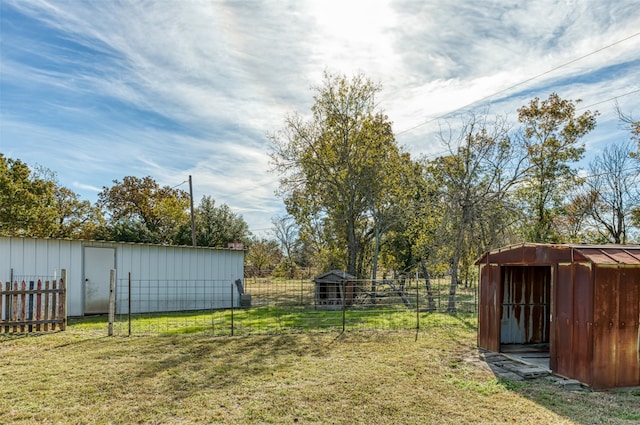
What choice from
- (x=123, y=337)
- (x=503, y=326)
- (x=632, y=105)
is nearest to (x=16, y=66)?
(x=123, y=337)

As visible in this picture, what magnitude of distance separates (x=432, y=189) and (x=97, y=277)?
13503 millimetres

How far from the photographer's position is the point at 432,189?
17.7 m

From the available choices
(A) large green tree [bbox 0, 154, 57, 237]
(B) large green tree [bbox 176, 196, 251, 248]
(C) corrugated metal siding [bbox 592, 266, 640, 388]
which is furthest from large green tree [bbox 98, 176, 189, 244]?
(C) corrugated metal siding [bbox 592, 266, 640, 388]

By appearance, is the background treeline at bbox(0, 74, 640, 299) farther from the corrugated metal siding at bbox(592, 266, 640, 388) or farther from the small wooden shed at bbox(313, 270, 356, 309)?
the corrugated metal siding at bbox(592, 266, 640, 388)

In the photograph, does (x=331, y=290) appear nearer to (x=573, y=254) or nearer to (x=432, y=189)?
(x=432, y=189)

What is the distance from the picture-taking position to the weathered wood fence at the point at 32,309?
29.7ft

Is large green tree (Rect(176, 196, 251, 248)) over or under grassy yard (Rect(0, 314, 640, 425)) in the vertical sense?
over

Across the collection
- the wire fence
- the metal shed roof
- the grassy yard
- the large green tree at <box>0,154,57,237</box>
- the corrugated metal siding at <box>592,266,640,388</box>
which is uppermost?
the large green tree at <box>0,154,57,237</box>

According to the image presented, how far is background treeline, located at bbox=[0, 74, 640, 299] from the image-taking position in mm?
14938

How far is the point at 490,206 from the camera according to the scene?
47.9 ft

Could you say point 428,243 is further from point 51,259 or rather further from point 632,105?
point 51,259

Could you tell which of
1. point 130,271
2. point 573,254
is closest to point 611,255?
point 573,254

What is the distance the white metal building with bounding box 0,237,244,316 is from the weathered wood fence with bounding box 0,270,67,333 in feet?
5.98

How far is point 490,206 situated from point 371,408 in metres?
11.7
